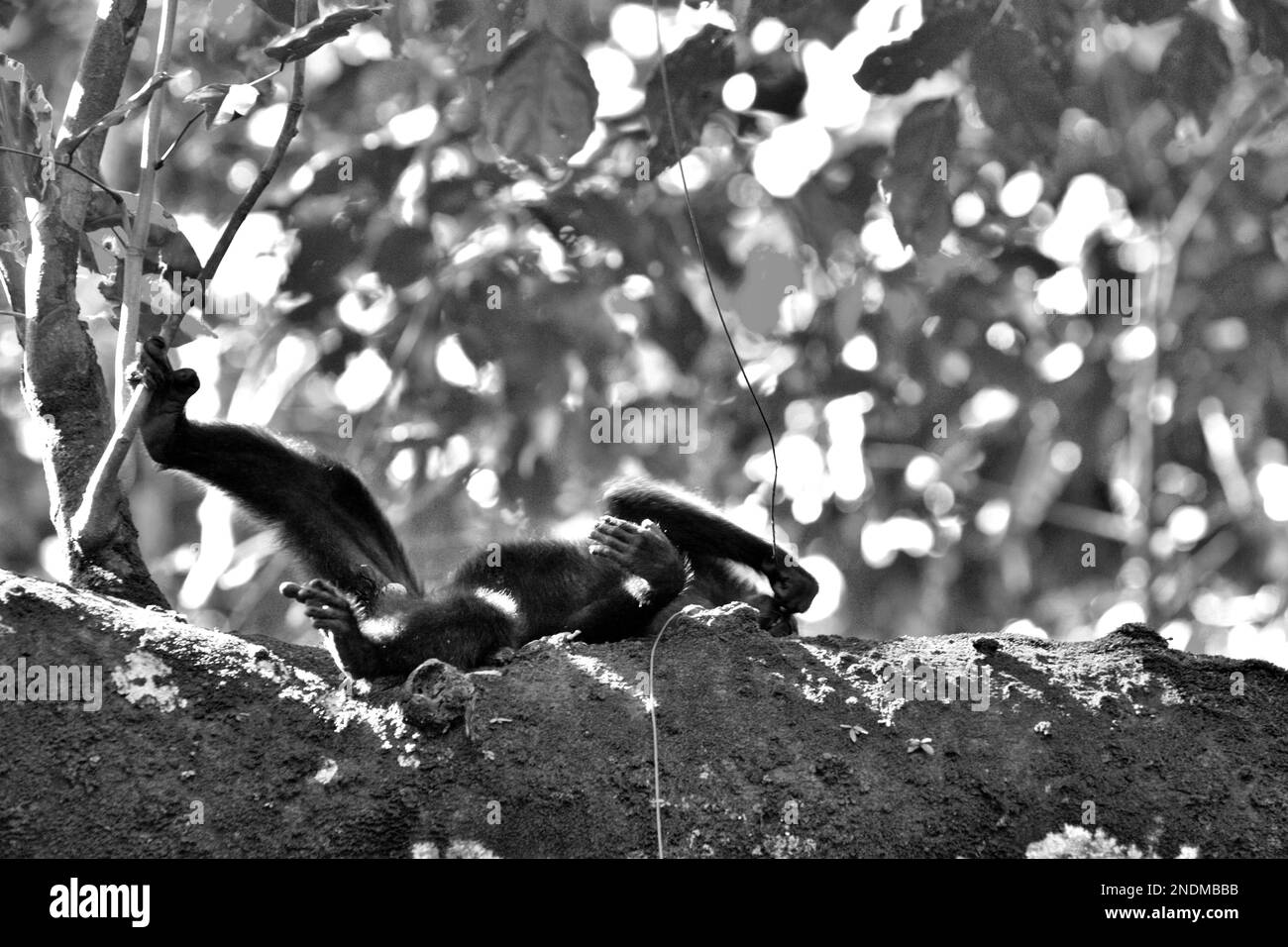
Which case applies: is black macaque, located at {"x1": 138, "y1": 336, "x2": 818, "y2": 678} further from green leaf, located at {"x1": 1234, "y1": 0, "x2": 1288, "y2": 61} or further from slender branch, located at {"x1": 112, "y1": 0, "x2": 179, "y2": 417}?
green leaf, located at {"x1": 1234, "y1": 0, "x2": 1288, "y2": 61}

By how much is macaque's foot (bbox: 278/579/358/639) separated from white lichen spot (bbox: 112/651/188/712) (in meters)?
0.71

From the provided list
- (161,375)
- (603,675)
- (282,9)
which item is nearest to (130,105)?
(282,9)

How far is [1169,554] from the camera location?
9781 mm

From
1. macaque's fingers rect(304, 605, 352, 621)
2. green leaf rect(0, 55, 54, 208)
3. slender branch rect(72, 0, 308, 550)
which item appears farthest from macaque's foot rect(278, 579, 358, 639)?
green leaf rect(0, 55, 54, 208)

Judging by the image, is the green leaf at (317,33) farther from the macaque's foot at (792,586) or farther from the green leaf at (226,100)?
the macaque's foot at (792,586)

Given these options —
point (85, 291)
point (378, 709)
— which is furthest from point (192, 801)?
point (85, 291)

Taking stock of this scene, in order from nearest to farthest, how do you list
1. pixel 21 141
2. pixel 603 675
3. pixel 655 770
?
pixel 655 770, pixel 603 675, pixel 21 141

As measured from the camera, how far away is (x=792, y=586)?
4922 millimetres

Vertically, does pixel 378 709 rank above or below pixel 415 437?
below

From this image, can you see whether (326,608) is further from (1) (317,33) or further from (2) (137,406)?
(1) (317,33)

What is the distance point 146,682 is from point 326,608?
83cm

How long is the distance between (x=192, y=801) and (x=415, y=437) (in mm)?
4368
